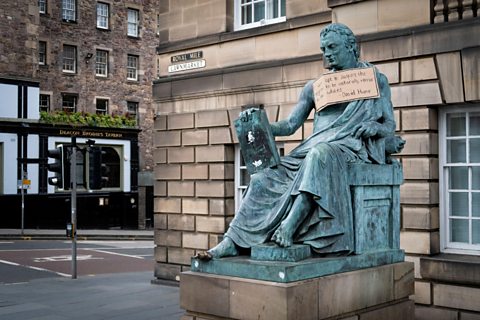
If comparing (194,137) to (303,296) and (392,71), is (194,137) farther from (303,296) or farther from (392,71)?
(303,296)

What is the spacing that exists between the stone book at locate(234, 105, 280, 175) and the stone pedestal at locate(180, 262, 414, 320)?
1.17m

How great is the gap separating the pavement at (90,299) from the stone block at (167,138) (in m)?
3.01

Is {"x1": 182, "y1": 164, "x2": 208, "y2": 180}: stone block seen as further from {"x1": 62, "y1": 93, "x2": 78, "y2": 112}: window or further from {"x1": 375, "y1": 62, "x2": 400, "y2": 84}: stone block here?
{"x1": 62, "y1": 93, "x2": 78, "y2": 112}: window

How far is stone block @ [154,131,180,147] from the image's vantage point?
13648 mm

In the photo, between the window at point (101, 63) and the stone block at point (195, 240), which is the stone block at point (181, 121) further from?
the window at point (101, 63)

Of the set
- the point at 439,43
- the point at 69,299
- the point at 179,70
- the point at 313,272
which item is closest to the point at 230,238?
the point at 313,272

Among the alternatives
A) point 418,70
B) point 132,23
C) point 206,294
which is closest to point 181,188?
point 418,70

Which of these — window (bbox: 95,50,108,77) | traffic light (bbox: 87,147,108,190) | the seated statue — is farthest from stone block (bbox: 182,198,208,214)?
window (bbox: 95,50,108,77)

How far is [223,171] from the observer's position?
12.6m

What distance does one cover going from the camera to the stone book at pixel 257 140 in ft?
20.0

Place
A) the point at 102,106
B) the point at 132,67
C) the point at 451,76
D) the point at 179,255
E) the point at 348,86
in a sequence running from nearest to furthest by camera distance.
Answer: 1. the point at 348,86
2. the point at 451,76
3. the point at 179,255
4. the point at 102,106
5. the point at 132,67

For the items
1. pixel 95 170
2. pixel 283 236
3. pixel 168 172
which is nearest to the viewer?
pixel 283 236

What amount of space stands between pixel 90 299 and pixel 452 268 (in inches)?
263

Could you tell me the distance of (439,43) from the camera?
366 inches
